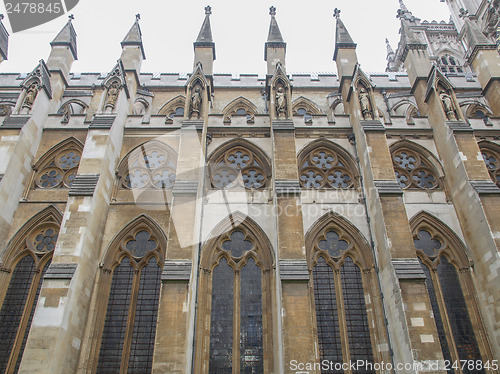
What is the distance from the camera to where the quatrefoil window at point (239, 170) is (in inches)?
566

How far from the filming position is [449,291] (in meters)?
12.3

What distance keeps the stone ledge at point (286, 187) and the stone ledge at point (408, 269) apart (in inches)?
139

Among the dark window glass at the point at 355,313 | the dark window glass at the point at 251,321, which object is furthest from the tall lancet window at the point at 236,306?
the dark window glass at the point at 355,313

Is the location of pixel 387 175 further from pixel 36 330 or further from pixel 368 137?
pixel 36 330

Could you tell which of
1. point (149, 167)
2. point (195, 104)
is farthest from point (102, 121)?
point (195, 104)

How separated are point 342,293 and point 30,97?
13498 millimetres

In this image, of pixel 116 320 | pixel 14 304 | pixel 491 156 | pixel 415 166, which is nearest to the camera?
pixel 116 320

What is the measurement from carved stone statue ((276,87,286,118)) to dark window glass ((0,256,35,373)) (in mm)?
9836

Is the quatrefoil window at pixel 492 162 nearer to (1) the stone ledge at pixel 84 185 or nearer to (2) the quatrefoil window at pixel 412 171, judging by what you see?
(2) the quatrefoil window at pixel 412 171

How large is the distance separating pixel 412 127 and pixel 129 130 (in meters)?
10.9

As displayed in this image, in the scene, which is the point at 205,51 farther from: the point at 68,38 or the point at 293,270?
the point at 293,270

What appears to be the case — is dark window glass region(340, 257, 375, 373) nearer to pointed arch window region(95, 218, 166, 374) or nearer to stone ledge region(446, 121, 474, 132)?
pointed arch window region(95, 218, 166, 374)

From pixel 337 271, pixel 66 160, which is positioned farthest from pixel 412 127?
pixel 66 160

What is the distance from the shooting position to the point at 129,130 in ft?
50.1
